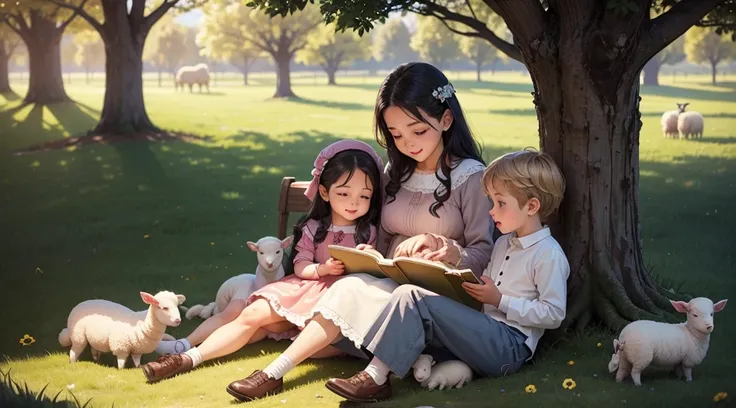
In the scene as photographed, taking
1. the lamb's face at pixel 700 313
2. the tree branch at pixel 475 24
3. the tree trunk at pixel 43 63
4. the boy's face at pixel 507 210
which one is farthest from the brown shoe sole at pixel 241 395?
the tree trunk at pixel 43 63

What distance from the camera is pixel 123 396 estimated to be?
4.25 metres

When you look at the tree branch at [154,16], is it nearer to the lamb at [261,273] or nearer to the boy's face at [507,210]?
the lamb at [261,273]

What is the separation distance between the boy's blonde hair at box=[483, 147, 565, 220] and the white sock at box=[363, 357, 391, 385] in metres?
0.92

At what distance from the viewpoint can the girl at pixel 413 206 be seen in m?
4.09

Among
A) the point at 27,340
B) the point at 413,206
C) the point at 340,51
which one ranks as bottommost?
the point at 27,340

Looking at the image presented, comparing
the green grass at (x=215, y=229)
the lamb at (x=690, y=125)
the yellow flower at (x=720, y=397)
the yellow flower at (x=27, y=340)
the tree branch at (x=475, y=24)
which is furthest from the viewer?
the lamb at (x=690, y=125)

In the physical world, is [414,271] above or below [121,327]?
above

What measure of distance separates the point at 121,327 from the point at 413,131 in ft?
5.89

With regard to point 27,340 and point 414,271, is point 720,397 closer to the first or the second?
point 414,271

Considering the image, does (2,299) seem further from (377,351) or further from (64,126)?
(64,126)

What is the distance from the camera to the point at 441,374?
13.3 ft

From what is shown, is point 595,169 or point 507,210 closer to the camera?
point 507,210

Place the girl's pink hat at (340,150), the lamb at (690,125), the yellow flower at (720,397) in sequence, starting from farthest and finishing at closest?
the lamb at (690,125), the girl's pink hat at (340,150), the yellow flower at (720,397)

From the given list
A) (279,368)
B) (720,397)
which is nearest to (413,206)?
(279,368)
